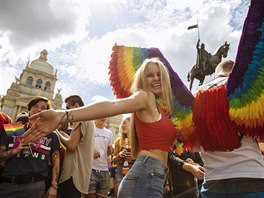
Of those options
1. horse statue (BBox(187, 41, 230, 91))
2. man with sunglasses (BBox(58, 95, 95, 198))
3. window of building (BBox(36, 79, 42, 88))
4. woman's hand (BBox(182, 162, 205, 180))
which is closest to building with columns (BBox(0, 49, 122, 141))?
window of building (BBox(36, 79, 42, 88))

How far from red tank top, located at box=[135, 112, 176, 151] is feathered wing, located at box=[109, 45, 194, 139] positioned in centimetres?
21

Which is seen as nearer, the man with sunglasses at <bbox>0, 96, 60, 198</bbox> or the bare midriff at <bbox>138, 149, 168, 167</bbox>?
the bare midriff at <bbox>138, 149, 168, 167</bbox>

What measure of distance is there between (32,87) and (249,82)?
53.0m

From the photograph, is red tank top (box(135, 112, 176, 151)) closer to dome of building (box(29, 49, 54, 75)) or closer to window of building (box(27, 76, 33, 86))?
window of building (box(27, 76, 33, 86))

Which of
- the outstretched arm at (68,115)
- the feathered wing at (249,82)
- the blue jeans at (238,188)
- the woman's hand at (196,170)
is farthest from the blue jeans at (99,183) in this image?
the feathered wing at (249,82)

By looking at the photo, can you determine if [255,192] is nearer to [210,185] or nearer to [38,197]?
[210,185]

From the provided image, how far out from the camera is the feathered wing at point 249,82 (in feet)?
5.03

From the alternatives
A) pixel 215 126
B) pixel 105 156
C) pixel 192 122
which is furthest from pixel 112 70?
pixel 105 156

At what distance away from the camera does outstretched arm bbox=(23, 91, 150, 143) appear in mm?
1421

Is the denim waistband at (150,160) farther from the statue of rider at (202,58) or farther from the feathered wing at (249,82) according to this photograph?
the statue of rider at (202,58)

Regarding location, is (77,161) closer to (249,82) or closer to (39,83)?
(249,82)

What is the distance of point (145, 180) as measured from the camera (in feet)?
5.53

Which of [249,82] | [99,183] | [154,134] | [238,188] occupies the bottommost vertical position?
[99,183]

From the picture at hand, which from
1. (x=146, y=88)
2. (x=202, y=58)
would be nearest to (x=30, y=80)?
(x=202, y=58)
